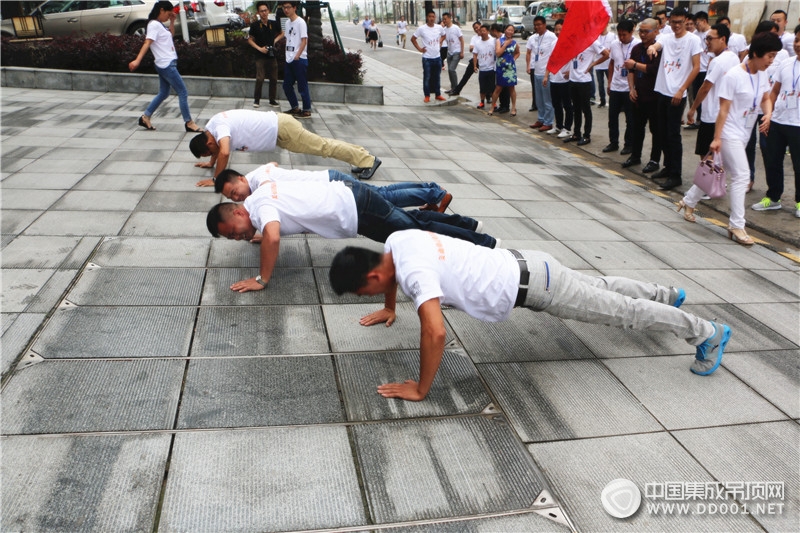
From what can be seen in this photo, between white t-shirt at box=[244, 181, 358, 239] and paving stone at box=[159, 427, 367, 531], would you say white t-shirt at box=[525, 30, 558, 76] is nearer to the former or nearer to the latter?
white t-shirt at box=[244, 181, 358, 239]

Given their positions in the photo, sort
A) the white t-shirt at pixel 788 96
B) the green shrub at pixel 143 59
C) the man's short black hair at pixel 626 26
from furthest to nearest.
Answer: the green shrub at pixel 143 59 → the man's short black hair at pixel 626 26 → the white t-shirt at pixel 788 96

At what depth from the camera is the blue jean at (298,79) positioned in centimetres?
988

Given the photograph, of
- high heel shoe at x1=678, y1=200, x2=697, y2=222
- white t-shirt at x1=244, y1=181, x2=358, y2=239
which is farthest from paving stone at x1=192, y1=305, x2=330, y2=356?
high heel shoe at x1=678, y1=200, x2=697, y2=222

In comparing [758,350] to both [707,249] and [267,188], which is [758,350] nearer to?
[707,249]

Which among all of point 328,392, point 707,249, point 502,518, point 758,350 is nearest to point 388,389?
point 328,392

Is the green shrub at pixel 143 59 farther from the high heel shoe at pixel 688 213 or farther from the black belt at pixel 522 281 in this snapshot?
the black belt at pixel 522 281

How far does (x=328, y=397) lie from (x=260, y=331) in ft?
2.53

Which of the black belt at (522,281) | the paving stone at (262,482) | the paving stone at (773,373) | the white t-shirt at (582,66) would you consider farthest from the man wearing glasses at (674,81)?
the paving stone at (262,482)

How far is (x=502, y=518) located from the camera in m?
2.32

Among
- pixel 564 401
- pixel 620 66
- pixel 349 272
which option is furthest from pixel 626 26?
pixel 349 272

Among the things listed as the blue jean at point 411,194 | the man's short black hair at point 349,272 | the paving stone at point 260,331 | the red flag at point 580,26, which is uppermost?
the red flag at point 580,26

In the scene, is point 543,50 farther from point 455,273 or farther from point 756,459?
point 756,459

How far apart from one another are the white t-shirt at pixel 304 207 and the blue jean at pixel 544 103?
7.72 m

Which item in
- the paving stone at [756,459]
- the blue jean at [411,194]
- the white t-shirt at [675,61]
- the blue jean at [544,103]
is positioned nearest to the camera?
the paving stone at [756,459]
